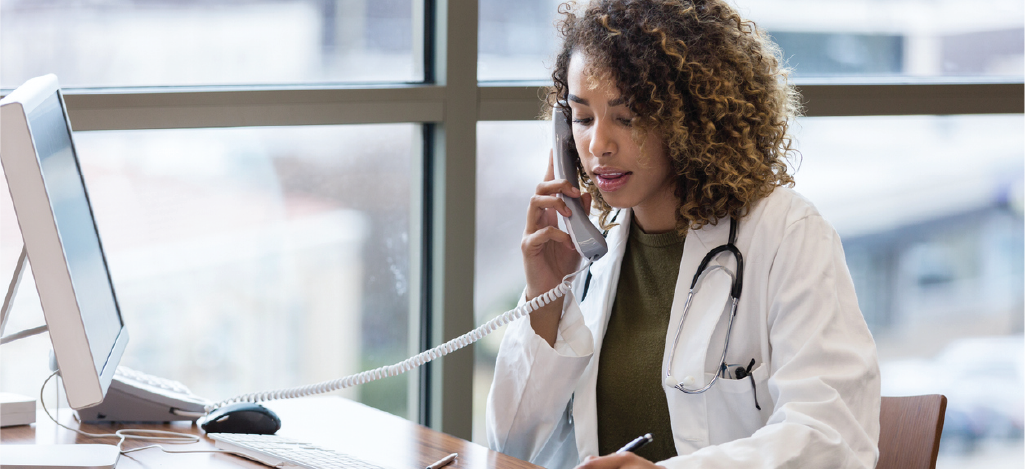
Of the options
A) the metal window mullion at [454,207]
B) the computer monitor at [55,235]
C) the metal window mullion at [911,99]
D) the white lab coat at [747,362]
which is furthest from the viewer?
the metal window mullion at [911,99]

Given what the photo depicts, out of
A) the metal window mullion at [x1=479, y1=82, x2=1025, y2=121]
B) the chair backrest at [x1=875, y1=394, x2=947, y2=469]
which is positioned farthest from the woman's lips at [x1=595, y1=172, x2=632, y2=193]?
the metal window mullion at [x1=479, y1=82, x2=1025, y2=121]

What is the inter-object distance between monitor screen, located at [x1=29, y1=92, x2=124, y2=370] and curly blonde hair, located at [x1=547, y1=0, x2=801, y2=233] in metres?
0.80

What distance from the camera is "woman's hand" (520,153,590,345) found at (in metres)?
1.62

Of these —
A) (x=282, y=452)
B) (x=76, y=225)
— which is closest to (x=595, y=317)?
(x=282, y=452)

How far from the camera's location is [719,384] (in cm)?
144

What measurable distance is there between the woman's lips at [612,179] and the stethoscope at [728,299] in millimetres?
190

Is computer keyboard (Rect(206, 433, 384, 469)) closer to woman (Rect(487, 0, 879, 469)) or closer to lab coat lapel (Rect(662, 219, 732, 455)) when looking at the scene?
woman (Rect(487, 0, 879, 469))

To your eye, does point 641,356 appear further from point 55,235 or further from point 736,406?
point 55,235

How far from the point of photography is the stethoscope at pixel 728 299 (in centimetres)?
144

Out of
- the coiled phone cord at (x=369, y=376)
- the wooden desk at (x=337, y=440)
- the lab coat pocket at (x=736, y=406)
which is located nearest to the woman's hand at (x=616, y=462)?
the wooden desk at (x=337, y=440)

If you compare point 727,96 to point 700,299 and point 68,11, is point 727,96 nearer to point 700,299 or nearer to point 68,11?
point 700,299

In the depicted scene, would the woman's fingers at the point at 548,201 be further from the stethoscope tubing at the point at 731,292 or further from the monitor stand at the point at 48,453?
the monitor stand at the point at 48,453

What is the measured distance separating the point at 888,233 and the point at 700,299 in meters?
1.48

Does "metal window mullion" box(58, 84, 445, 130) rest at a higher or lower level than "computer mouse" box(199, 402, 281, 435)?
higher
